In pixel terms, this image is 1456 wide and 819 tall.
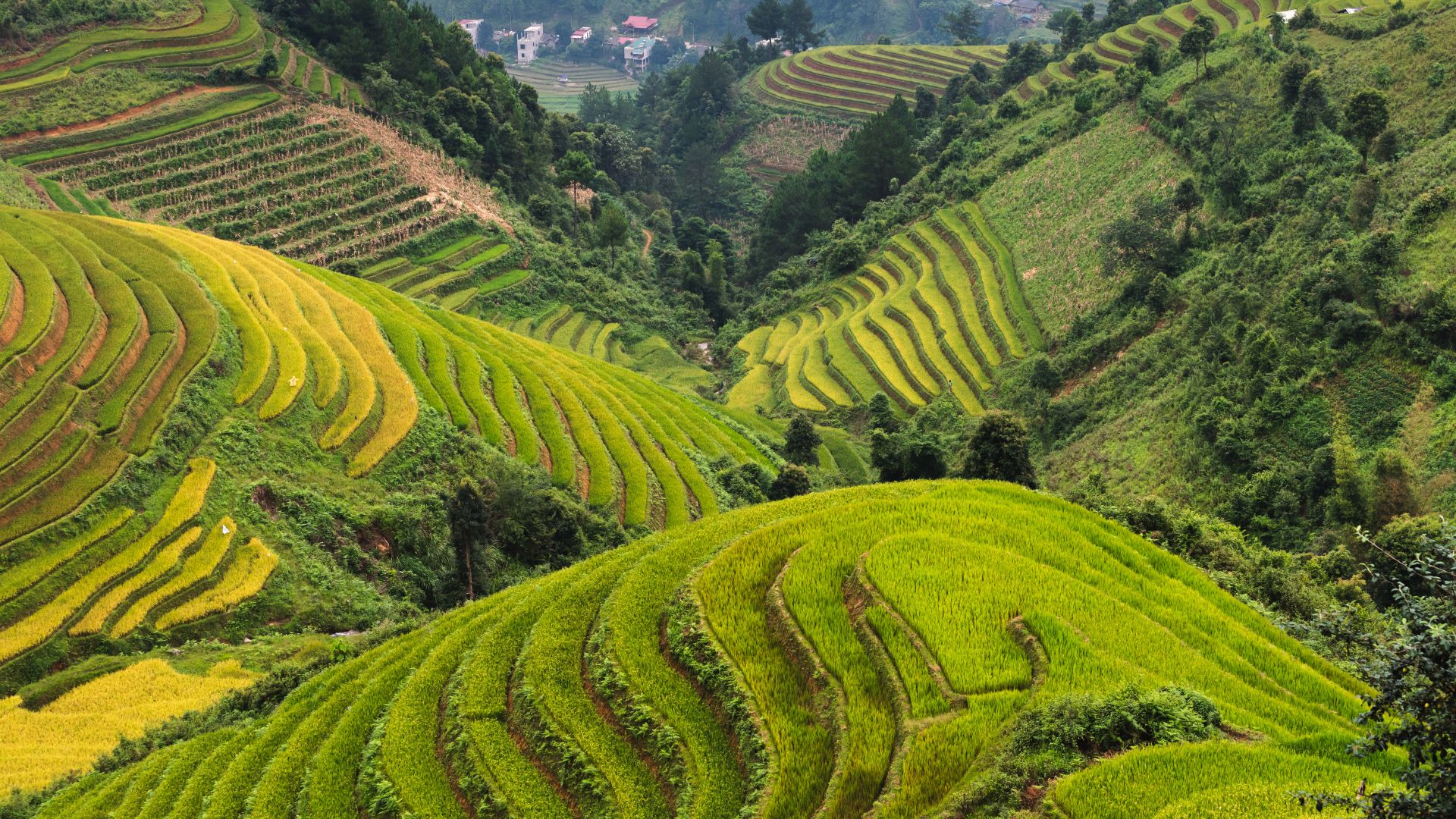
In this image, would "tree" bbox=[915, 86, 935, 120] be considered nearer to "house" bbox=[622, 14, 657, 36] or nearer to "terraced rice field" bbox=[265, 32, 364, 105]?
"terraced rice field" bbox=[265, 32, 364, 105]

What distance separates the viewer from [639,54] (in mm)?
133250

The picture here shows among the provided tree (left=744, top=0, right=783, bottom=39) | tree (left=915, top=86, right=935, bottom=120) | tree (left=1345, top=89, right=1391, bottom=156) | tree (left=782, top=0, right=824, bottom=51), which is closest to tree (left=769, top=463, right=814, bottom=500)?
tree (left=1345, top=89, right=1391, bottom=156)

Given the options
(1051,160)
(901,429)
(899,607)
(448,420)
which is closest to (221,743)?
(899,607)

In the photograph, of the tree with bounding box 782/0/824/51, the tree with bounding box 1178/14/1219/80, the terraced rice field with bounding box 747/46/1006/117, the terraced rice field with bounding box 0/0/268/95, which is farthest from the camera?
the tree with bounding box 782/0/824/51

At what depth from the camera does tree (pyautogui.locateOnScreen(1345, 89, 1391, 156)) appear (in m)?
32.1

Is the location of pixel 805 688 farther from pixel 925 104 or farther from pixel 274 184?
pixel 925 104

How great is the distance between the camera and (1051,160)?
5031 cm

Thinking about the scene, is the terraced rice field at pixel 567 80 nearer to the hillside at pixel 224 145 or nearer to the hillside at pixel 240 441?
the hillside at pixel 224 145

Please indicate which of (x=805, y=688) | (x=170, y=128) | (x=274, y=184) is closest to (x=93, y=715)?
(x=805, y=688)

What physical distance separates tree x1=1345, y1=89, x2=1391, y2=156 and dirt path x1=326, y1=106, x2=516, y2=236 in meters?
38.1

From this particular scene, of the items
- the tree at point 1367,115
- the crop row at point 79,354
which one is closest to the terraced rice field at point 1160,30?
the tree at point 1367,115

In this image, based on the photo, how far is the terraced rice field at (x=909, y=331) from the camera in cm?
4059

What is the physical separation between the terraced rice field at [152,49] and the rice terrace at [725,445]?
0.90ft

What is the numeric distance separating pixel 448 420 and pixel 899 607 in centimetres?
1785
